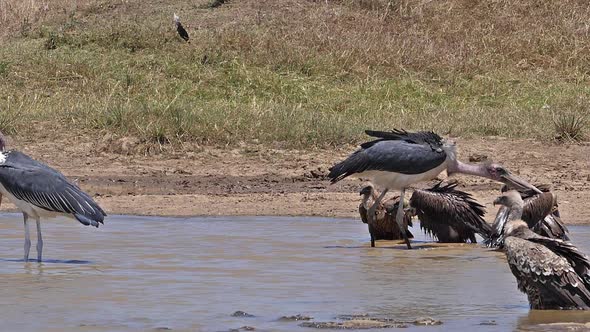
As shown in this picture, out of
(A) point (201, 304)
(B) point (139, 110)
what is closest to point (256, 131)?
(B) point (139, 110)

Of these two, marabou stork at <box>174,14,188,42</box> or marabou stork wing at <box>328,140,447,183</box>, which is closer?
marabou stork wing at <box>328,140,447,183</box>

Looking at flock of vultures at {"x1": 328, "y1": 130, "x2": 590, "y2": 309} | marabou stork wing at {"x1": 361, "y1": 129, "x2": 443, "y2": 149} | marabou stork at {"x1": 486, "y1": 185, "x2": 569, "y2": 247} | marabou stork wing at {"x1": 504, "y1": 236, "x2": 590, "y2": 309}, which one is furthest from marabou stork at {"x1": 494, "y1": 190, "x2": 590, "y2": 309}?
marabou stork wing at {"x1": 361, "y1": 129, "x2": 443, "y2": 149}

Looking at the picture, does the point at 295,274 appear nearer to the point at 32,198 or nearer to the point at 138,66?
the point at 32,198

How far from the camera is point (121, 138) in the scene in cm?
1205

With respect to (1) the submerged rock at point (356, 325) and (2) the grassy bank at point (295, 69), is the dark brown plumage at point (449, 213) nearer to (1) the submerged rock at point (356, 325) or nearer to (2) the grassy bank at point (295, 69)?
(2) the grassy bank at point (295, 69)

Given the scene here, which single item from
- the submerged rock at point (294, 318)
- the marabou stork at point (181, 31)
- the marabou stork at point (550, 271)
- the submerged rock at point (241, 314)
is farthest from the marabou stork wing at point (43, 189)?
the marabou stork at point (181, 31)

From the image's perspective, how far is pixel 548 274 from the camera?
19.4ft

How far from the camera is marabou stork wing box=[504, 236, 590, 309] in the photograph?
19.5ft

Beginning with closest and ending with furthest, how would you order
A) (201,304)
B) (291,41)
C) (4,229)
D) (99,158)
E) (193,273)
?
(201,304), (193,273), (4,229), (99,158), (291,41)

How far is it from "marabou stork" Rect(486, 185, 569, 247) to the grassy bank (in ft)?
12.6

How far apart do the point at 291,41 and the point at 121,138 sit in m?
4.89

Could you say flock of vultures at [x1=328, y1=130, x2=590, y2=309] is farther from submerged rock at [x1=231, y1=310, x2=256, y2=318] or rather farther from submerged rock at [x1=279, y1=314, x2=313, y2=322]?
submerged rock at [x1=231, y1=310, x2=256, y2=318]

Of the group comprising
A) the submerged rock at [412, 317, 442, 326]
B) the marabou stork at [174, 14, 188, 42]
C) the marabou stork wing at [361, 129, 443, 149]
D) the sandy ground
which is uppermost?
the marabou stork at [174, 14, 188, 42]

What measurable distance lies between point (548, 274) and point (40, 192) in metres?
3.37
